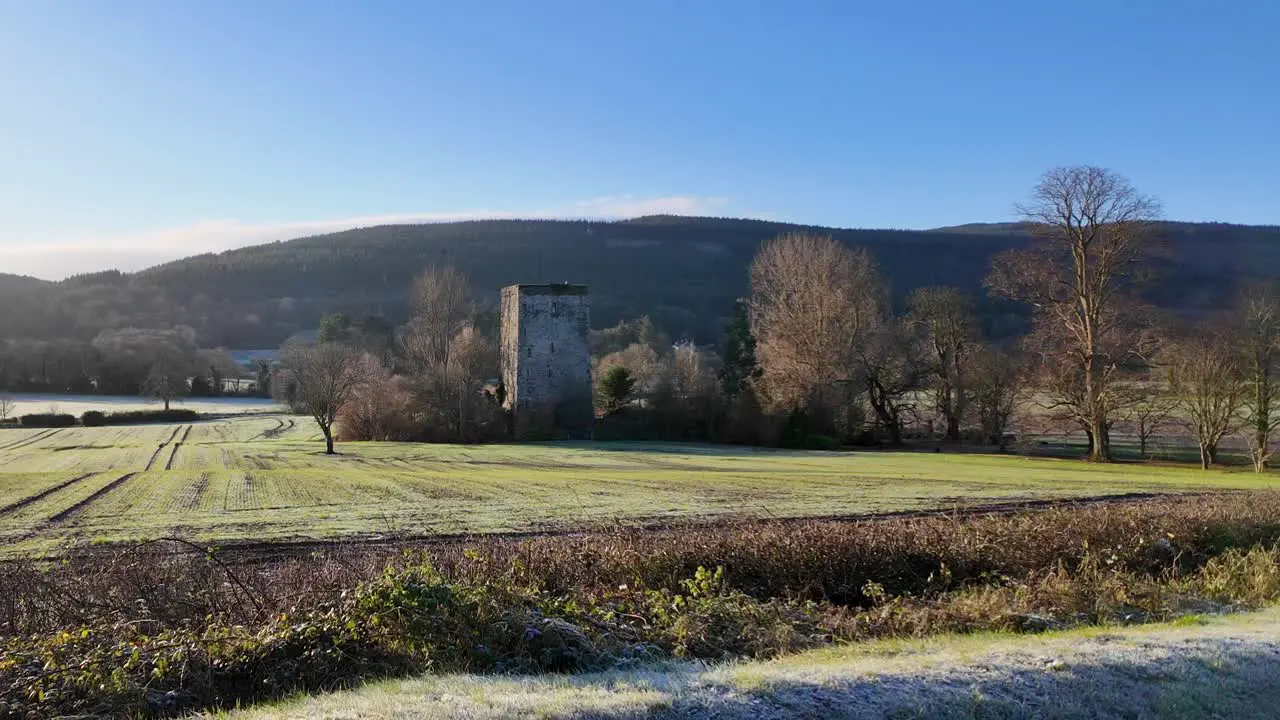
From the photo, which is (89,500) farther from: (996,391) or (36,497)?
(996,391)

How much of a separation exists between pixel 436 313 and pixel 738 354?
23.2m

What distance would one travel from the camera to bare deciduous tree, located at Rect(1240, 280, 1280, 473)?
37.1 metres

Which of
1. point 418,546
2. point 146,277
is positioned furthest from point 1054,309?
point 146,277

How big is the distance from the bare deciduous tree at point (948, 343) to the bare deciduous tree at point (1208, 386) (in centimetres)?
1364

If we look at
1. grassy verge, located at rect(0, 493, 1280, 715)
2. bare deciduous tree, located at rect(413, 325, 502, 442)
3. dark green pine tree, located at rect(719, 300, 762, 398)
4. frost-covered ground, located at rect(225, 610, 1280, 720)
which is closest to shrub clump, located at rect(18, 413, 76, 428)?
bare deciduous tree, located at rect(413, 325, 502, 442)

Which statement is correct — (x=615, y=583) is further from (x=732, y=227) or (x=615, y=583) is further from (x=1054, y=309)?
(x=732, y=227)

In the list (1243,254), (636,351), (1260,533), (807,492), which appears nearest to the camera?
(1260,533)

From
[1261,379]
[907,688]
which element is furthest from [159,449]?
[1261,379]

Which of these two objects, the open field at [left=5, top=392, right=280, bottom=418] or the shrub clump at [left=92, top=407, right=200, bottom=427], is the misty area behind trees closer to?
the open field at [left=5, top=392, right=280, bottom=418]

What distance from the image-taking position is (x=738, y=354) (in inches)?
2486

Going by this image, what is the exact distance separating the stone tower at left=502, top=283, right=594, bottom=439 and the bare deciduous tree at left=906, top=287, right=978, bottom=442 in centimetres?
2370

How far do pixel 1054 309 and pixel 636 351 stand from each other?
43536mm

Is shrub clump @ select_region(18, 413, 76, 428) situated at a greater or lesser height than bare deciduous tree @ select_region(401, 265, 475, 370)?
lesser

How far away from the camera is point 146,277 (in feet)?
492
